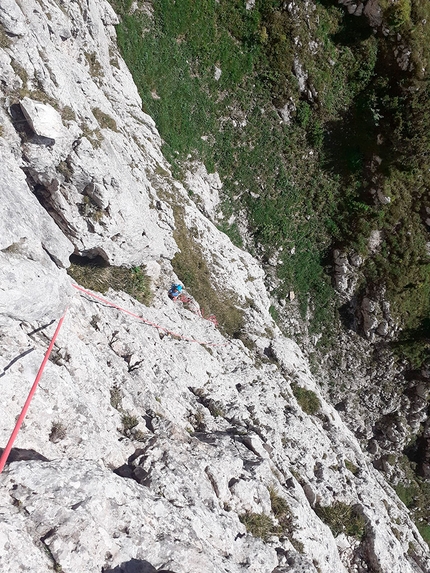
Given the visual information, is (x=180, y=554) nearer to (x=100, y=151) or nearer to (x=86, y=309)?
(x=86, y=309)

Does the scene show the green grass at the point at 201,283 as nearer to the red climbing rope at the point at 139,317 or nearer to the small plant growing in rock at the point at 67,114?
the red climbing rope at the point at 139,317

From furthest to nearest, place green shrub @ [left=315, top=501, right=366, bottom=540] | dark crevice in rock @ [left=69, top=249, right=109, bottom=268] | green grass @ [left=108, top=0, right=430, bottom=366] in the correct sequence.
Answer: green grass @ [left=108, top=0, right=430, bottom=366] → green shrub @ [left=315, top=501, right=366, bottom=540] → dark crevice in rock @ [left=69, top=249, right=109, bottom=268]

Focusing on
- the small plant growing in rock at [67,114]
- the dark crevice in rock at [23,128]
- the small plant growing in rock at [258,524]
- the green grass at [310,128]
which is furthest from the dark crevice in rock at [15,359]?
the green grass at [310,128]

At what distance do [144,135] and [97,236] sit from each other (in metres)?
13.0

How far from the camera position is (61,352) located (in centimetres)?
1252

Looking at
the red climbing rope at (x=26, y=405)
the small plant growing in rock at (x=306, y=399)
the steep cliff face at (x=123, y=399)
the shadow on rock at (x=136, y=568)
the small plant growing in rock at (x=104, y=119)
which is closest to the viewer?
the red climbing rope at (x=26, y=405)

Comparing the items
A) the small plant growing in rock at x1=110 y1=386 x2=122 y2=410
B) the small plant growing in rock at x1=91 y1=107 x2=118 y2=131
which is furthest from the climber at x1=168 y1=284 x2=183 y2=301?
the small plant growing in rock at x1=91 y1=107 x2=118 y2=131

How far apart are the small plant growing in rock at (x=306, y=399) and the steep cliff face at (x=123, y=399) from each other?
12 centimetres

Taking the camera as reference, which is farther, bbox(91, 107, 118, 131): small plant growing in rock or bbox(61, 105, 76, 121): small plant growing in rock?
bbox(91, 107, 118, 131): small plant growing in rock

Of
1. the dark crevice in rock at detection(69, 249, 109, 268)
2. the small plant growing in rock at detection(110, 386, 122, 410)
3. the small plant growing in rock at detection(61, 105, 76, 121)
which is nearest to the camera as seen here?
the small plant growing in rock at detection(110, 386, 122, 410)

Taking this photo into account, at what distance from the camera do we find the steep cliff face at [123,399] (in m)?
9.54

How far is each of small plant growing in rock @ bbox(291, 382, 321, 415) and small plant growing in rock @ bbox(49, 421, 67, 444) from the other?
16.6 meters

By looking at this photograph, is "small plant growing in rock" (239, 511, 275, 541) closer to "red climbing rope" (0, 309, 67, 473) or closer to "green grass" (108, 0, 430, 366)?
"red climbing rope" (0, 309, 67, 473)

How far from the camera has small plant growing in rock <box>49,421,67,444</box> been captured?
10.8 metres
